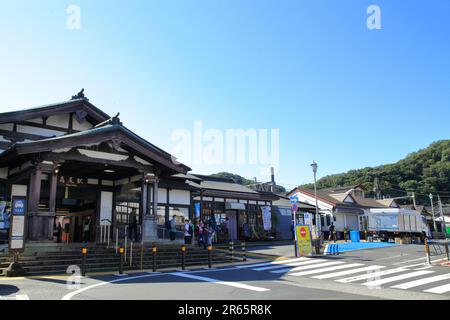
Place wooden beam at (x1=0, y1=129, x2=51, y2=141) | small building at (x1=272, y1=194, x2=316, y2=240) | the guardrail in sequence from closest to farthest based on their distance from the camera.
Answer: the guardrail < wooden beam at (x1=0, y1=129, x2=51, y2=141) < small building at (x1=272, y1=194, x2=316, y2=240)

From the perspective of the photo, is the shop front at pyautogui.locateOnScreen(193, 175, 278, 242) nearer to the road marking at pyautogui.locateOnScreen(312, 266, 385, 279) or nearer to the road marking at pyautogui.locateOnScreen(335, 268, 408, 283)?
the road marking at pyautogui.locateOnScreen(312, 266, 385, 279)

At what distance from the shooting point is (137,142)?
52.7 feet

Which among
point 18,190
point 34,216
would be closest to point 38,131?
point 18,190

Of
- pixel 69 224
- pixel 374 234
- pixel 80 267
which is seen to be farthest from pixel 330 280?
pixel 374 234

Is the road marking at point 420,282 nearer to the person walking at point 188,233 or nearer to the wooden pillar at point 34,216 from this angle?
the person walking at point 188,233

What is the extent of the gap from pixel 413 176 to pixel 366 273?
68.4 meters

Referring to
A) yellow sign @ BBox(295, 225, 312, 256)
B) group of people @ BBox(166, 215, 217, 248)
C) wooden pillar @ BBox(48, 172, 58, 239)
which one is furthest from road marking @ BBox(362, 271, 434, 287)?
wooden pillar @ BBox(48, 172, 58, 239)

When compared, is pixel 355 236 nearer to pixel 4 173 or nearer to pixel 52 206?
pixel 52 206

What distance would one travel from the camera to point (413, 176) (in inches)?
2852

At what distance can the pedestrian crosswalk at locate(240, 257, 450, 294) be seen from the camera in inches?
406

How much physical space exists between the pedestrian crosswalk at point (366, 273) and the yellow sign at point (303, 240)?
67.9 inches

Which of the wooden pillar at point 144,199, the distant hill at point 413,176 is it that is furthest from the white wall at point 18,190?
the distant hill at point 413,176

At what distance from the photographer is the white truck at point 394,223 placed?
32469 mm

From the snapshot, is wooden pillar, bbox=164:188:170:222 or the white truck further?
the white truck
